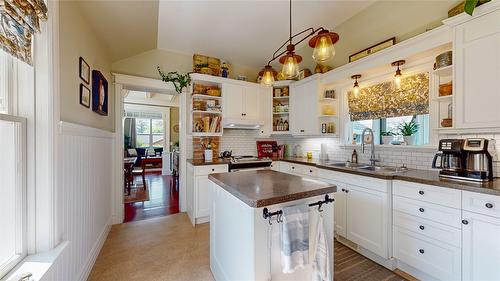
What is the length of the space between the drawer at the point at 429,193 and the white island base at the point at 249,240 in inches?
35.3

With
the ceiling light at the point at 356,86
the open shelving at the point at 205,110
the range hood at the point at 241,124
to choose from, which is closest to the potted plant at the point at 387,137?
the ceiling light at the point at 356,86

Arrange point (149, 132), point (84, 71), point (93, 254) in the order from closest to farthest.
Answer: point (84, 71) < point (93, 254) < point (149, 132)

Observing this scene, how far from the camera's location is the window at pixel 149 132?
28.0 ft

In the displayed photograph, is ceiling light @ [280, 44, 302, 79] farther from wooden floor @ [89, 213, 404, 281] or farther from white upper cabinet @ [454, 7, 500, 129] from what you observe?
wooden floor @ [89, 213, 404, 281]

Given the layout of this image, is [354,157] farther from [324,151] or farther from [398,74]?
[398,74]

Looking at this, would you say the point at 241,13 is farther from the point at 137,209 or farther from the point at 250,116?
the point at 137,209

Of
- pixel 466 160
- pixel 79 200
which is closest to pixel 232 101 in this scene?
pixel 79 200

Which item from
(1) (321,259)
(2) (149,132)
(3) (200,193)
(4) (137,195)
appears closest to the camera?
(1) (321,259)

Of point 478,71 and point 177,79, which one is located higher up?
point 177,79

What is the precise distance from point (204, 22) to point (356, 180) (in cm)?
288

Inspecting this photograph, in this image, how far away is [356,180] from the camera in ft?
7.42

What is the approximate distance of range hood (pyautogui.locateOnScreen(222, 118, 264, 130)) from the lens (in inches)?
140

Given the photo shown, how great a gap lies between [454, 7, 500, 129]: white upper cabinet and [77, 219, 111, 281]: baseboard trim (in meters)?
3.53

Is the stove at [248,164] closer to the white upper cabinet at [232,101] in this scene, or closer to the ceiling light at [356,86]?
the white upper cabinet at [232,101]
